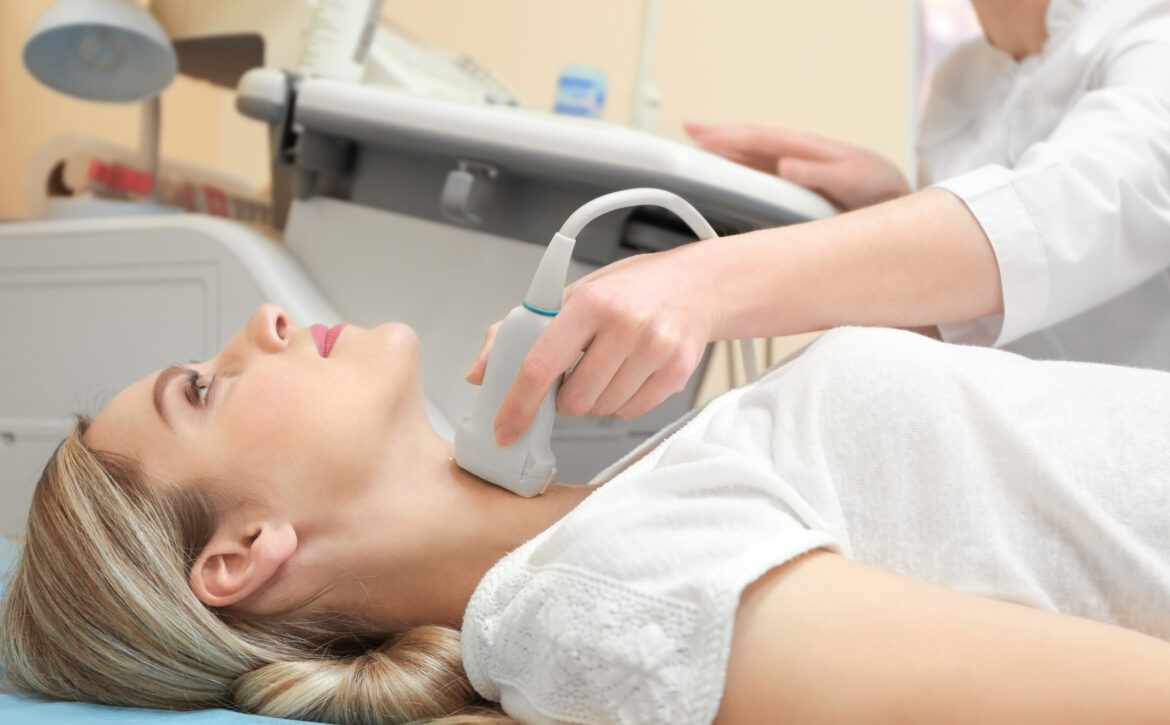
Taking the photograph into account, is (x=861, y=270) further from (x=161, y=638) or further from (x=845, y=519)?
(x=161, y=638)

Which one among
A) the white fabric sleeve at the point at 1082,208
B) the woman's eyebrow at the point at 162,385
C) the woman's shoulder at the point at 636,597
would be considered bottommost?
the woman's eyebrow at the point at 162,385

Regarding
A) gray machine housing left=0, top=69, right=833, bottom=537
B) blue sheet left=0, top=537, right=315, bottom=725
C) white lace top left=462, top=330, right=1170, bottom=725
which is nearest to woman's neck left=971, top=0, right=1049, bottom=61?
gray machine housing left=0, top=69, right=833, bottom=537

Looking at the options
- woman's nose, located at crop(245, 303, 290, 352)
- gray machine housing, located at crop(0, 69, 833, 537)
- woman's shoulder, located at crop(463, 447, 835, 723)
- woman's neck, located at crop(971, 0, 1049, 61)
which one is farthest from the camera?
woman's neck, located at crop(971, 0, 1049, 61)

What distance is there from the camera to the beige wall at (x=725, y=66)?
7.88 feet

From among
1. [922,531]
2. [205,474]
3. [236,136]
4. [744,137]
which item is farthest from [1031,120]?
[236,136]

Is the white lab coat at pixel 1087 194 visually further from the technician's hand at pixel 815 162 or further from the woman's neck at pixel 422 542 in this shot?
the woman's neck at pixel 422 542

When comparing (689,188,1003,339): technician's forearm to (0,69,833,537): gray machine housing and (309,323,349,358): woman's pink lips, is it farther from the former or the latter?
(309,323,349,358): woman's pink lips

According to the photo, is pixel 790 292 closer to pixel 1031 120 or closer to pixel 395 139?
pixel 395 139

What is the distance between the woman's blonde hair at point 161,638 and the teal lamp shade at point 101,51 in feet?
3.12

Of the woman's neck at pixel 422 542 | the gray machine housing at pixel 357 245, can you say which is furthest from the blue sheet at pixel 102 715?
the gray machine housing at pixel 357 245

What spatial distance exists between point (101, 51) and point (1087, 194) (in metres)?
1.52

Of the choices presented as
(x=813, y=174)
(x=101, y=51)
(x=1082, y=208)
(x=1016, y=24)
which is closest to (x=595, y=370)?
(x=1082, y=208)

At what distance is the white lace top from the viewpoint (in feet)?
1.93

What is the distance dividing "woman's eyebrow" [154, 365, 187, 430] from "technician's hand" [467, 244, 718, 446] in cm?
34
